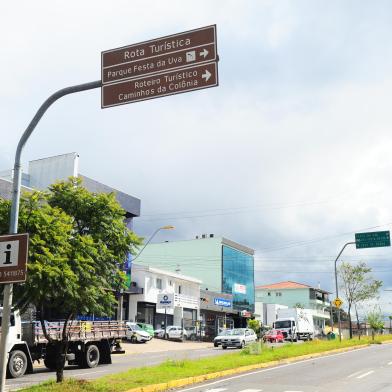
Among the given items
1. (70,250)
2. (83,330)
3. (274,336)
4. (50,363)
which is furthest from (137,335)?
(70,250)

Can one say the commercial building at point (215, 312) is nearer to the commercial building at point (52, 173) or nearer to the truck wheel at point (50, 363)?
the commercial building at point (52, 173)

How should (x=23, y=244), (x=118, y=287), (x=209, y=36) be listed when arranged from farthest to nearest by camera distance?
(x=118, y=287)
(x=23, y=244)
(x=209, y=36)

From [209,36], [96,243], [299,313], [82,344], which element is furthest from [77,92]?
[299,313]

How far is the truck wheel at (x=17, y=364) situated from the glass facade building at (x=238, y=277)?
54.4 metres

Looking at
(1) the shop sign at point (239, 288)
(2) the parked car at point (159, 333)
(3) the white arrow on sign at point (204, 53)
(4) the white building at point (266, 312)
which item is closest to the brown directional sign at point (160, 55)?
(3) the white arrow on sign at point (204, 53)

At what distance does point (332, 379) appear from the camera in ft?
52.5

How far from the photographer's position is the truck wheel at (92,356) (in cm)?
2202

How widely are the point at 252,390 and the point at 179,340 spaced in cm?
3768

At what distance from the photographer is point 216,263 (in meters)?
73.2

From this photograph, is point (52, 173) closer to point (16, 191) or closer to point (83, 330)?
point (83, 330)

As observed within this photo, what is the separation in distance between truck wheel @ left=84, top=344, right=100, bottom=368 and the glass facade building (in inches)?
1987

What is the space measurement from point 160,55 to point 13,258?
427cm

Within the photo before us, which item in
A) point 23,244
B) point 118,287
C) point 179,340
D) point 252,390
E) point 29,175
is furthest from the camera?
point 179,340

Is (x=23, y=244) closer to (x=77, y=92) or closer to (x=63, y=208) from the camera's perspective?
(x=77, y=92)
